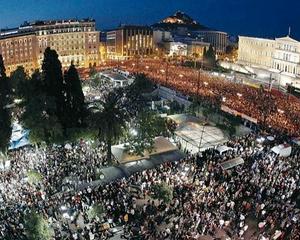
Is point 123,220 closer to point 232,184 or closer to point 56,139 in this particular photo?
point 232,184

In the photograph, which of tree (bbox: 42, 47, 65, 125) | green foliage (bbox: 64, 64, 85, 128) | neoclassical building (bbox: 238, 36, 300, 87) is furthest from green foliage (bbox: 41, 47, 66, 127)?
neoclassical building (bbox: 238, 36, 300, 87)

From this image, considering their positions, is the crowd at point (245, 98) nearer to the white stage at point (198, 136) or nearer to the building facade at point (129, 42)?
the white stage at point (198, 136)

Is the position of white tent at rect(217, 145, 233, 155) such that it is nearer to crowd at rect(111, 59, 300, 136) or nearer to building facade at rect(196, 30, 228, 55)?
crowd at rect(111, 59, 300, 136)

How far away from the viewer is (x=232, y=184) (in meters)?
Result: 26.6

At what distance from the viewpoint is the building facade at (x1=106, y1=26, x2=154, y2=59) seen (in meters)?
115

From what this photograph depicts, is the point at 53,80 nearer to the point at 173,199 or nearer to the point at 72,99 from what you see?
the point at 72,99

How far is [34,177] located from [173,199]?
980 cm

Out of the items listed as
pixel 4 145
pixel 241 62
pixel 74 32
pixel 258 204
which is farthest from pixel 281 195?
pixel 74 32

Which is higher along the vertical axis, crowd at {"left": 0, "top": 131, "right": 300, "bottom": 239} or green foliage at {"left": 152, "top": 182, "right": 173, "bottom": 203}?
green foliage at {"left": 152, "top": 182, "right": 173, "bottom": 203}

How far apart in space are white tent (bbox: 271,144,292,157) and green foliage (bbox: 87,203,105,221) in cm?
1575

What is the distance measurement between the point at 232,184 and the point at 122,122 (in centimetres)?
1047

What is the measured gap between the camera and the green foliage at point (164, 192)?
24422 mm

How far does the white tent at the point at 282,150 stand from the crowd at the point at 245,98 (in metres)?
5.71

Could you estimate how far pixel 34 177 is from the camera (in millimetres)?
27469
